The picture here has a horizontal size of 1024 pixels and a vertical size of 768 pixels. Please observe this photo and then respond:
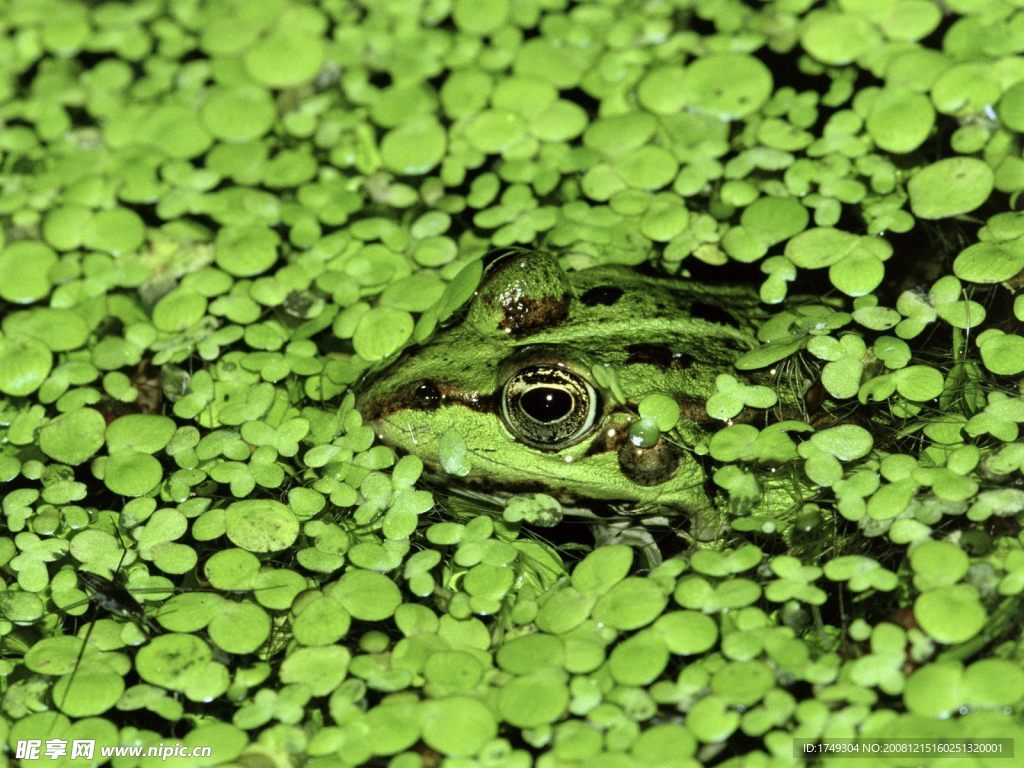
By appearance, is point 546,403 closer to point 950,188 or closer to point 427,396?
point 427,396

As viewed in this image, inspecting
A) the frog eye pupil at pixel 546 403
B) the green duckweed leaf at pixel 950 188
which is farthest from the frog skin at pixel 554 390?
the green duckweed leaf at pixel 950 188

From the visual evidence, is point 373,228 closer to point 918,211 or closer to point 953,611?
point 918,211

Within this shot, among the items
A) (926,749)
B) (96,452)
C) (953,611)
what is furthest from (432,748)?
(96,452)

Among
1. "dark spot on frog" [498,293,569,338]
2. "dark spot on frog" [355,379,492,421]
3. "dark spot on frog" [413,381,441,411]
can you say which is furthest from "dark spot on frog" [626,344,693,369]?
"dark spot on frog" [413,381,441,411]

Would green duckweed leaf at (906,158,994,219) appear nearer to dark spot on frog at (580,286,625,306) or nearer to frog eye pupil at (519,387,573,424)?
dark spot on frog at (580,286,625,306)

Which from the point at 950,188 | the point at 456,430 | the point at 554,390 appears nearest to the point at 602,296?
the point at 554,390
